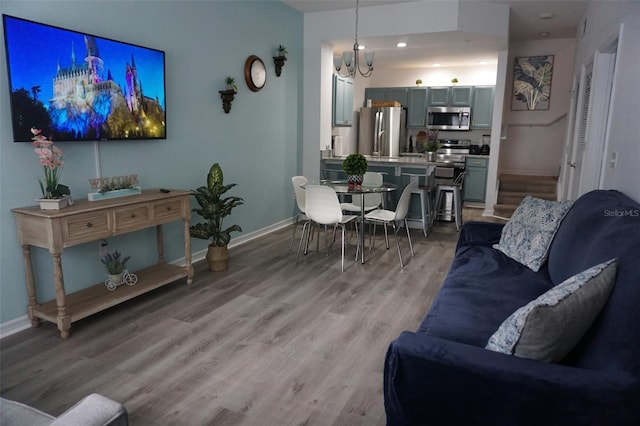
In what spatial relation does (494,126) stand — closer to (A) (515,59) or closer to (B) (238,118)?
(A) (515,59)

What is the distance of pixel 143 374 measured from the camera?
93.3 inches

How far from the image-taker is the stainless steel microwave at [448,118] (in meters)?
8.38

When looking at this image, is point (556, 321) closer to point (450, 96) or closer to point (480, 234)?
point (480, 234)

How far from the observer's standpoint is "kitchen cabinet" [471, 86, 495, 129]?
8.24m

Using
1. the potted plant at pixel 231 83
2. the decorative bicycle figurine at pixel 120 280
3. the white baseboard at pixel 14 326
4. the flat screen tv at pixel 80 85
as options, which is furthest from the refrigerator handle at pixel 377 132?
the white baseboard at pixel 14 326

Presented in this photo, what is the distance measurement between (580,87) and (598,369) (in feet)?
16.4

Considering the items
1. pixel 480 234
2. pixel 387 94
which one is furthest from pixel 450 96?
pixel 480 234

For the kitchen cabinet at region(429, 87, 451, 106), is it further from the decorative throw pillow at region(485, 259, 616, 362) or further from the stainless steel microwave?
the decorative throw pillow at region(485, 259, 616, 362)

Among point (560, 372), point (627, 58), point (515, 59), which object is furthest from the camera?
point (515, 59)

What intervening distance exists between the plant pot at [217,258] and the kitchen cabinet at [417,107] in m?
6.06

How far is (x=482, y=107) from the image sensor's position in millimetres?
8320

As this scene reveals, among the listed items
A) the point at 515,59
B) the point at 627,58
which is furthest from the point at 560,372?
the point at 515,59

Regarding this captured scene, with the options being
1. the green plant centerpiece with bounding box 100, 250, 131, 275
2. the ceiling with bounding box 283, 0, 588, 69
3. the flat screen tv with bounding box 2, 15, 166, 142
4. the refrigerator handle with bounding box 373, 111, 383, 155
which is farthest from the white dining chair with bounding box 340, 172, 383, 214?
the refrigerator handle with bounding box 373, 111, 383, 155

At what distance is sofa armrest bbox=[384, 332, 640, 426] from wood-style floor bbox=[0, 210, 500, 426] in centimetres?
65
